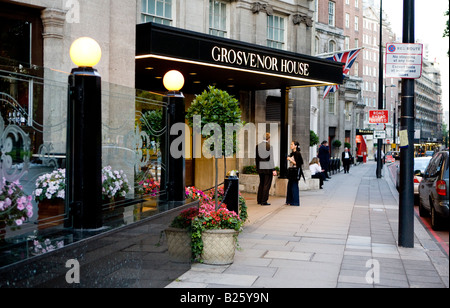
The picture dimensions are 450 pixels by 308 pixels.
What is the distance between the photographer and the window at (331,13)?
35.3 metres

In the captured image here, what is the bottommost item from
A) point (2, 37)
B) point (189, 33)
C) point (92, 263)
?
point (92, 263)

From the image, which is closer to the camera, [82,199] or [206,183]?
[82,199]

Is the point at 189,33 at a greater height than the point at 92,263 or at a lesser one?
greater

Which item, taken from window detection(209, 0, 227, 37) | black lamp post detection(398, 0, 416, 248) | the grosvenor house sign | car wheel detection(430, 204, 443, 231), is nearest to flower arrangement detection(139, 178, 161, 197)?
black lamp post detection(398, 0, 416, 248)

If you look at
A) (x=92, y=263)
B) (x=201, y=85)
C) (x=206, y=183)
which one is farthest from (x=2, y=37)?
(x=206, y=183)

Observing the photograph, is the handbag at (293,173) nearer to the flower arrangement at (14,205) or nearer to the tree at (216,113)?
the tree at (216,113)

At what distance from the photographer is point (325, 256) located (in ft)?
24.9

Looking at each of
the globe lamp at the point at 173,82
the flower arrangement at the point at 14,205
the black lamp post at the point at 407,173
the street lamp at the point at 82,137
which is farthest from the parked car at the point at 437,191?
the flower arrangement at the point at 14,205

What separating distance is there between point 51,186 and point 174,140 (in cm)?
300

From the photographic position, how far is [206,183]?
674 inches

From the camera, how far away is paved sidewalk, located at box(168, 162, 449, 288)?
6184 mm

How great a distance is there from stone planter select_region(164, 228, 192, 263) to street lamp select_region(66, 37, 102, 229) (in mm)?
1546

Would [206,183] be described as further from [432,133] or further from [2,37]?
[432,133]
